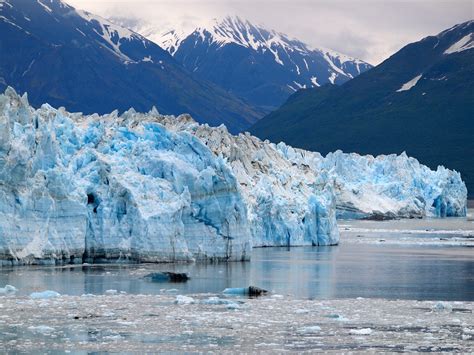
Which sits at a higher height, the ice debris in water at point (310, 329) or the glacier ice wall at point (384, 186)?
the glacier ice wall at point (384, 186)

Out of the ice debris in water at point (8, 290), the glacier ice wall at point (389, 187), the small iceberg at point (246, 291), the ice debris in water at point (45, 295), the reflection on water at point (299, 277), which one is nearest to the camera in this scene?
the ice debris in water at point (45, 295)

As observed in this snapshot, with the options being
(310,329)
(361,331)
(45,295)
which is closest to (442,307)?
(361,331)

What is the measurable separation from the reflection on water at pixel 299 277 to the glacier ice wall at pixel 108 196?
0.85m

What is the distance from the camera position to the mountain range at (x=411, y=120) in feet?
549

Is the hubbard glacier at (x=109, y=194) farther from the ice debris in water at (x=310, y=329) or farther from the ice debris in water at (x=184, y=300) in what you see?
the ice debris in water at (x=310, y=329)

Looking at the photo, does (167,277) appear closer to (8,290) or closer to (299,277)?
(299,277)

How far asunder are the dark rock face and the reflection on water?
15.0 inches

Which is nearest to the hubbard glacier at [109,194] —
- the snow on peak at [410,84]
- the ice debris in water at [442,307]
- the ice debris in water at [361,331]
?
the ice debris in water at [442,307]

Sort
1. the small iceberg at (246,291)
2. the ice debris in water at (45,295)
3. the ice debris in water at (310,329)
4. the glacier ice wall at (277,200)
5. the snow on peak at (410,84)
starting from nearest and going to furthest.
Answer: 1. the ice debris in water at (310,329)
2. the ice debris in water at (45,295)
3. the small iceberg at (246,291)
4. the glacier ice wall at (277,200)
5. the snow on peak at (410,84)

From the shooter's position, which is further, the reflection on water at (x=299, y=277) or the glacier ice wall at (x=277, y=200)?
the glacier ice wall at (x=277, y=200)

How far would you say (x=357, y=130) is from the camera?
592 feet

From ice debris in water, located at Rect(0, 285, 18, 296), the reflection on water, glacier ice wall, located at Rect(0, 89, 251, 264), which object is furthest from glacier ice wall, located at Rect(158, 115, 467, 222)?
ice debris in water, located at Rect(0, 285, 18, 296)

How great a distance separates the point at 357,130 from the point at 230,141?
12722cm

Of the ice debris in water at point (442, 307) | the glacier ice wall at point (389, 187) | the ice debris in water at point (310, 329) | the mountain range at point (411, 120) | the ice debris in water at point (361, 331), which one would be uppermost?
the mountain range at point (411, 120)
